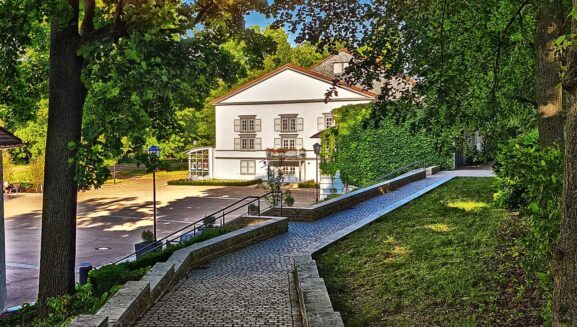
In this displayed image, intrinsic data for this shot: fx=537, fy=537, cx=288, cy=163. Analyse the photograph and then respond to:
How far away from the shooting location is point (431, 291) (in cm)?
716

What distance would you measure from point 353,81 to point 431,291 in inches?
118

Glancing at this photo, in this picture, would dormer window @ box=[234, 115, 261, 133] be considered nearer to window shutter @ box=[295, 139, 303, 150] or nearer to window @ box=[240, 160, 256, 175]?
window @ box=[240, 160, 256, 175]

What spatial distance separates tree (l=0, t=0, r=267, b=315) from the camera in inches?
365

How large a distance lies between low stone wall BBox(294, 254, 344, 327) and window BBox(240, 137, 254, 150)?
42.3 m

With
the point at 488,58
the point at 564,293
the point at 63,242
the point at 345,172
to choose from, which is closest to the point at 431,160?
the point at 345,172

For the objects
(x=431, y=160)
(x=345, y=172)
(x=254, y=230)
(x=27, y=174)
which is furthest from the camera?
(x=27, y=174)

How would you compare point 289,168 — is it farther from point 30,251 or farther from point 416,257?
point 416,257

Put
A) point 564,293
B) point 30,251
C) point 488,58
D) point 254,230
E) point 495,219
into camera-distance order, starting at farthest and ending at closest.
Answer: point 30,251
point 254,230
point 495,219
point 488,58
point 564,293

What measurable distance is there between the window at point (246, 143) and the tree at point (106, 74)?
3982 centimetres

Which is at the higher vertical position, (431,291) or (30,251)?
(431,291)

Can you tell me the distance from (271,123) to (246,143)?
3402mm

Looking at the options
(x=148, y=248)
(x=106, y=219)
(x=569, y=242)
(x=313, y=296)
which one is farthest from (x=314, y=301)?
(x=106, y=219)

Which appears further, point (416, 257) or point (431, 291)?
point (416, 257)

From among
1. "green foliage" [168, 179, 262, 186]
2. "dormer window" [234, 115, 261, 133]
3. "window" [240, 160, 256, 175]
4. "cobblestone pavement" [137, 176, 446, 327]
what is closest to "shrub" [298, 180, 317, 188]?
"green foliage" [168, 179, 262, 186]
